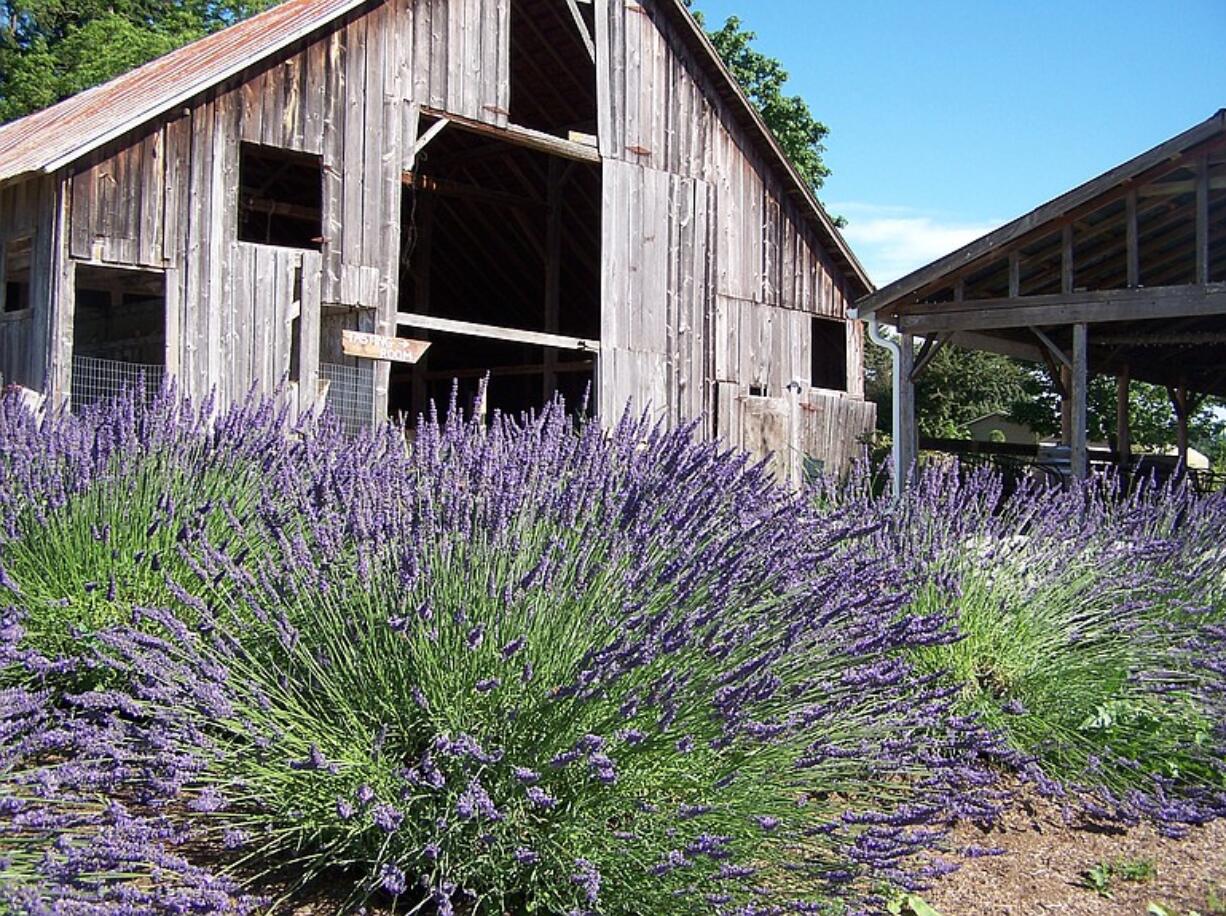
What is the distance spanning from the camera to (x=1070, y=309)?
1310 centimetres

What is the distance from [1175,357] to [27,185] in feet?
54.1

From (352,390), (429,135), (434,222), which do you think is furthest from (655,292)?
(434,222)

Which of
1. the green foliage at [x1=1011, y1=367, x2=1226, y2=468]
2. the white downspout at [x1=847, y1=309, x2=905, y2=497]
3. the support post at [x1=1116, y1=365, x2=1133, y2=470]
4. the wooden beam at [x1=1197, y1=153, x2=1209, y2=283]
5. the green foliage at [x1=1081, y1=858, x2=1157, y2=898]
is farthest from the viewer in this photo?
the green foliage at [x1=1011, y1=367, x2=1226, y2=468]

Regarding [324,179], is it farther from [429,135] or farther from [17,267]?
[17,267]

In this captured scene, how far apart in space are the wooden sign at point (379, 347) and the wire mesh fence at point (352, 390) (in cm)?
16

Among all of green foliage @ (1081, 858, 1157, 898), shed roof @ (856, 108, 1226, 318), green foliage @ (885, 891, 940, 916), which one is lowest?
green foliage @ (1081, 858, 1157, 898)

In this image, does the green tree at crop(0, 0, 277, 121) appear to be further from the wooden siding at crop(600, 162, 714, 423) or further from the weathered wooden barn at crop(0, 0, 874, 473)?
the wooden siding at crop(600, 162, 714, 423)

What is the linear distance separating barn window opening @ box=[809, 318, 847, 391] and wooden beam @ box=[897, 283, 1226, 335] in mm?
3575

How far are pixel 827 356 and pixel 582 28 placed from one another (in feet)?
21.8

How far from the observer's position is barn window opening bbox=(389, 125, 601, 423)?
18156 millimetres

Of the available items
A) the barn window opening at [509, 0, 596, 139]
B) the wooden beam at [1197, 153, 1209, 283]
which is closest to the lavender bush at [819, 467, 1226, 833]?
the wooden beam at [1197, 153, 1209, 283]

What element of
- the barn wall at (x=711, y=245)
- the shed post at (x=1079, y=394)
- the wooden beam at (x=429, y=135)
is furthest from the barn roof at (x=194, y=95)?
the shed post at (x=1079, y=394)

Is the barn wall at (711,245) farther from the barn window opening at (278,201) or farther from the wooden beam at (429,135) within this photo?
the barn window opening at (278,201)

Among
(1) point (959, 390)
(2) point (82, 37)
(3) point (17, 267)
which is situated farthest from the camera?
(1) point (959, 390)
